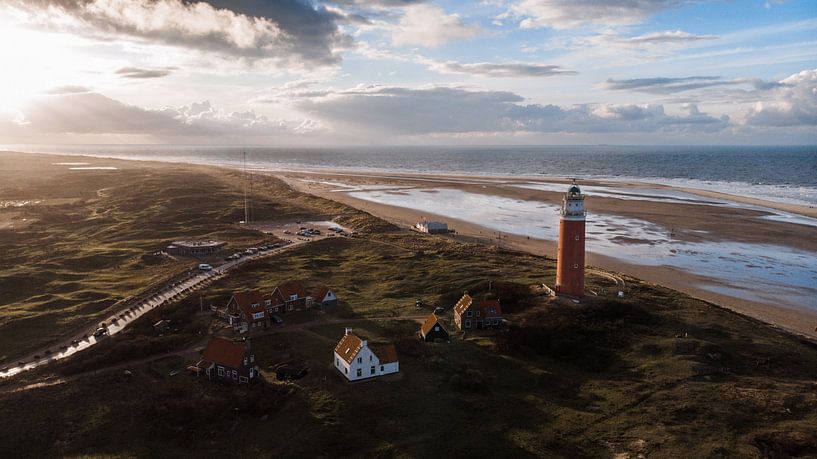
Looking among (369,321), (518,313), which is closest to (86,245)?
(369,321)

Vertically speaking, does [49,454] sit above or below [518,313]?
below

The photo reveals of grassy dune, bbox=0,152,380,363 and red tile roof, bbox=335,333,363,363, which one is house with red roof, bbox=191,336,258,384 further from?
grassy dune, bbox=0,152,380,363

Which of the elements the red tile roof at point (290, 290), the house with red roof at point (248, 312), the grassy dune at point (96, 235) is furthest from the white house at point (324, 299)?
the grassy dune at point (96, 235)

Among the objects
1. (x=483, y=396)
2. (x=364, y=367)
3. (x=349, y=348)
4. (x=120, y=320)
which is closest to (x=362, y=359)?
(x=364, y=367)

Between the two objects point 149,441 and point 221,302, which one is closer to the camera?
point 149,441

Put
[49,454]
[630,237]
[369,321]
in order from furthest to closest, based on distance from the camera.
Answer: [630,237] → [369,321] → [49,454]

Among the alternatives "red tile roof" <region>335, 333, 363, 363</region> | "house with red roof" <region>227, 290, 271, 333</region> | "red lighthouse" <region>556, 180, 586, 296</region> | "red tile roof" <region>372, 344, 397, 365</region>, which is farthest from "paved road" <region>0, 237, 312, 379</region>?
"red lighthouse" <region>556, 180, 586, 296</region>

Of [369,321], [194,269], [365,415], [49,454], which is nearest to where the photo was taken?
[49,454]

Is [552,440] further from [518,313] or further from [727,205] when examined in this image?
[727,205]
